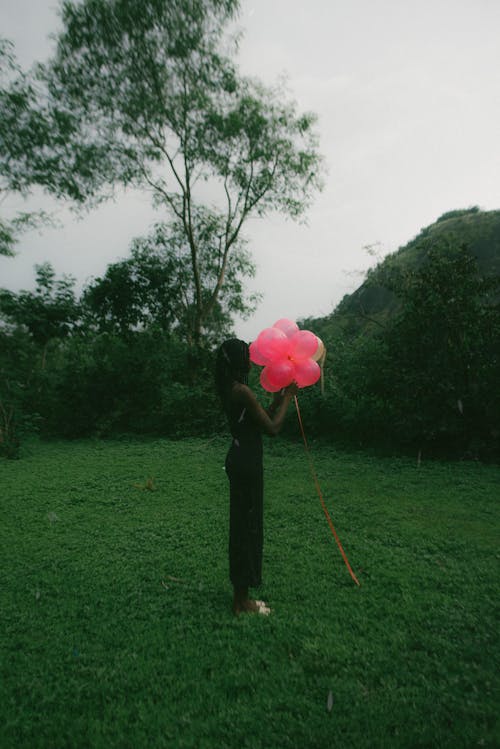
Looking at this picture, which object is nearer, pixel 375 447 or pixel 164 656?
pixel 164 656

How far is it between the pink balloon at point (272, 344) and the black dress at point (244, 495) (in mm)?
496

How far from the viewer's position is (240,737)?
1928 millimetres

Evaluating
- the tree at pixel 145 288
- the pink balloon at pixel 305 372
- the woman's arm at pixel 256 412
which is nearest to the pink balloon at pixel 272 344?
the pink balloon at pixel 305 372

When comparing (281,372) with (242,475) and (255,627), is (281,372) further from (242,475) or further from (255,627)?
(255,627)

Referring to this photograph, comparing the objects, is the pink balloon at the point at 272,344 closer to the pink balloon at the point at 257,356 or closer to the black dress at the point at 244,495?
the pink balloon at the point at 257,356

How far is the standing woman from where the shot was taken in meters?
2.86

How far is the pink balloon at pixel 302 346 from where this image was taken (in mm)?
3104

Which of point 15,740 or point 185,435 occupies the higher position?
point 185,435

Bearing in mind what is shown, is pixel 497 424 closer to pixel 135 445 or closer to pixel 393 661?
pixel 393 661

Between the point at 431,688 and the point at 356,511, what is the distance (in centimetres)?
278

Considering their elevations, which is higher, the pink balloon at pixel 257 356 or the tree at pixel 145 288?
the tree at pixel 145 288

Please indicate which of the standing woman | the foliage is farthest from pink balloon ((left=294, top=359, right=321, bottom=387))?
the foliage


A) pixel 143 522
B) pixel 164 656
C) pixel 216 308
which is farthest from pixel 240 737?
pixel 216 308

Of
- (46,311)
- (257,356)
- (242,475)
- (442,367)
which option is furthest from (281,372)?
(46,311)
